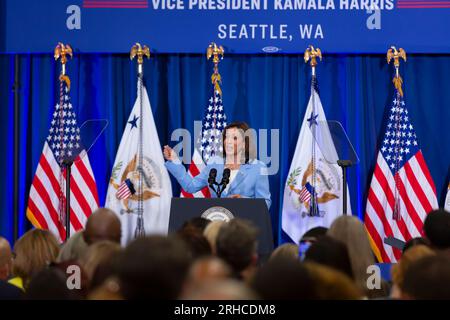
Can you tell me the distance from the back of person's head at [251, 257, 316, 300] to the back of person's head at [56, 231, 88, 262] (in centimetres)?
200

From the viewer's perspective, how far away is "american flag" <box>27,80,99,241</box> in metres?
7.89

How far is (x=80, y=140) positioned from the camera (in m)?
7.48

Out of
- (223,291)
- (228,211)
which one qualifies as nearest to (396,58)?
(228,211)

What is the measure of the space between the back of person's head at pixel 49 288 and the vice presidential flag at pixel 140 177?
199 inches

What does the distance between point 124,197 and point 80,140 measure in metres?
0.73

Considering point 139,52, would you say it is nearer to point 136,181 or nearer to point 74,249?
point 136,181

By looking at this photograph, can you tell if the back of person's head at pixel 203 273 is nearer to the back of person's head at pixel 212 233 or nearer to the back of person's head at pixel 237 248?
the back of person's head at pixel 237 248

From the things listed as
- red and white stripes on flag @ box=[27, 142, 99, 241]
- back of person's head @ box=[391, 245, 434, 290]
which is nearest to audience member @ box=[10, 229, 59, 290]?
back of person's head @ box=[391, 245, 434, 290]

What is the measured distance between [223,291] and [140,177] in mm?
6101

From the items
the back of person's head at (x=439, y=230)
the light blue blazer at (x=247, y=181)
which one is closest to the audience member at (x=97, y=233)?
the back of person's head at (x=439, y=230)

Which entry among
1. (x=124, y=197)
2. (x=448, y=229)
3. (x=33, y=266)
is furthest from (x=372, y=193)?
(x=33, y=266)

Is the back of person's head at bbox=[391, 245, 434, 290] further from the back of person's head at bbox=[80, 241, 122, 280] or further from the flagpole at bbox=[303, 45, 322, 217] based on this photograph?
the flagpole at bbox=[303, 45, 322, 217]

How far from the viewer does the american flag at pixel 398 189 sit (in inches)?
308
